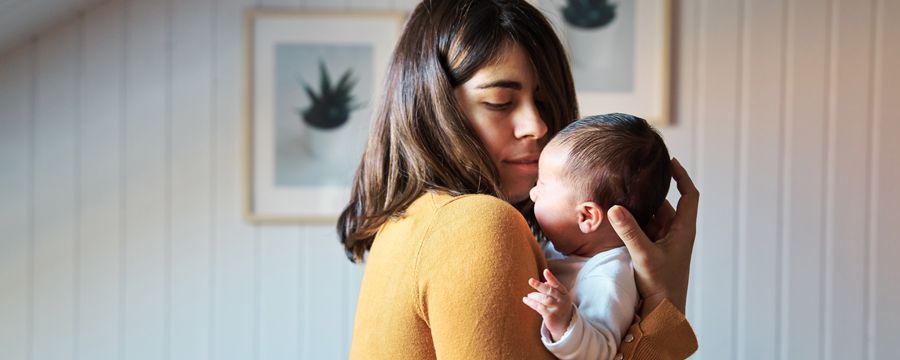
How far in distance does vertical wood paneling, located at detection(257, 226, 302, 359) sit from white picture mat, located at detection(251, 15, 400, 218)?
3.3 inches

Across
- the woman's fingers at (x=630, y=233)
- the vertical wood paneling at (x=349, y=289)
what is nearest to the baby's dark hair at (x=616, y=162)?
the woman's fingers at (x=630, y=233)

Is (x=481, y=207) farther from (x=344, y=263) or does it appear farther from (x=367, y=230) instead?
(x=344, y=263)

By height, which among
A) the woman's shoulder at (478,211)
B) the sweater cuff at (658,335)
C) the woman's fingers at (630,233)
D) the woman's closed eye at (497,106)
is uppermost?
the woman's closed eye at (497,106)
